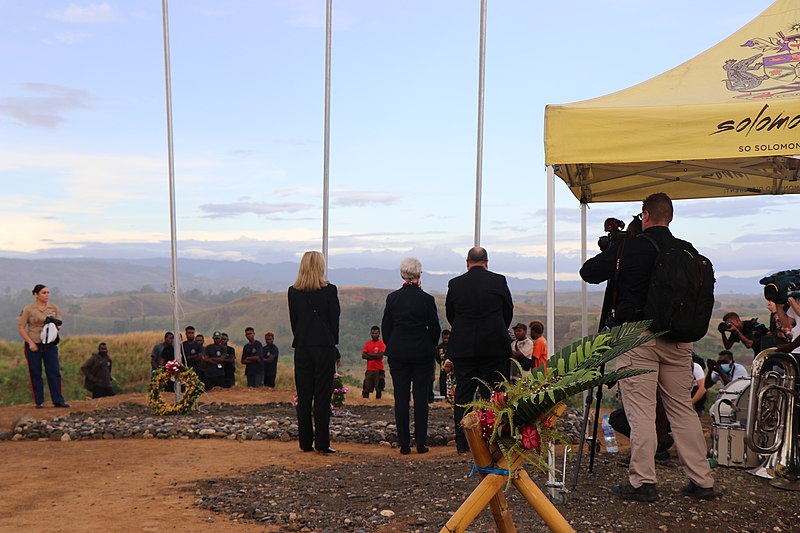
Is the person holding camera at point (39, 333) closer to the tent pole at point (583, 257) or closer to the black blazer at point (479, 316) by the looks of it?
the black blazer at point (479, 316)

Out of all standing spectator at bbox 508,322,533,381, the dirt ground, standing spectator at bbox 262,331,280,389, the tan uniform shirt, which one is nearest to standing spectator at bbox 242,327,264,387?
standing spectator at bbox 262,331,280,389

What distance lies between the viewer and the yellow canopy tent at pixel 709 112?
6.09m

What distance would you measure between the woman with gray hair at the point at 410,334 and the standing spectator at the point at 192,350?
9.78 m

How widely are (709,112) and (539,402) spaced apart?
136 inches

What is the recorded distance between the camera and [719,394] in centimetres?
764

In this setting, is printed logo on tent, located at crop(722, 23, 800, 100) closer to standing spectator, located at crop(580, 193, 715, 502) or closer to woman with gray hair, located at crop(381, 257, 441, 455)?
standing spectator, located at crop(580, 193, 715, 502)

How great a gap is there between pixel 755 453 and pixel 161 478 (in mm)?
5223

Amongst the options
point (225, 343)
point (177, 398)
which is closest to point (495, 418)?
point (177, 398)

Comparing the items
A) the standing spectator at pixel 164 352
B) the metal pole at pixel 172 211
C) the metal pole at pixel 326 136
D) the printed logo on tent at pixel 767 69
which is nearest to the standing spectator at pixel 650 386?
the printed logo on tent at pixel 767 69

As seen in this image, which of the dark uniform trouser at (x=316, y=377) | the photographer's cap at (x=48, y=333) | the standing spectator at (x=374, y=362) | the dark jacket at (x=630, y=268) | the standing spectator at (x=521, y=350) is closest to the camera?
the dark jacket at (x=630, y=268)

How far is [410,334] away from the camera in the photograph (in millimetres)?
8742

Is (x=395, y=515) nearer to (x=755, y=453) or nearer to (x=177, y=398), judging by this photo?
(x=755, y=453)

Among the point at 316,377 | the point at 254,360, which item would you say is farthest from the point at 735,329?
the point at 254,360

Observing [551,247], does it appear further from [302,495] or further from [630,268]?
[302,495]
